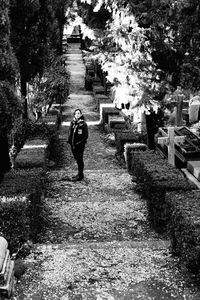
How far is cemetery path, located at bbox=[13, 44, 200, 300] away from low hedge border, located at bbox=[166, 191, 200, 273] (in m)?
0.29

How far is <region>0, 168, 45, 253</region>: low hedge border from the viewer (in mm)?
6332

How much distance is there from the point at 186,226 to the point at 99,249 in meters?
1.52

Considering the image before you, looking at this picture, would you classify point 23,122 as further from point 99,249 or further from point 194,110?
point 99,249

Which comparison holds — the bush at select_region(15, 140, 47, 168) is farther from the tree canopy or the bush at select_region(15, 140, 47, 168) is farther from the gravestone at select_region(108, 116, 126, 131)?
the gravestone at select_region(108, 116, 126, 131)

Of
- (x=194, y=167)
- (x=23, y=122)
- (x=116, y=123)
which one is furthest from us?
(x=116, y=123)

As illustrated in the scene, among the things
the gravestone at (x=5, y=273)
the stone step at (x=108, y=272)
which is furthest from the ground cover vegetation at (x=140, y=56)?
the gravestone at (x=5, y=273)

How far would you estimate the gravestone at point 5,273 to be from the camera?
507cm

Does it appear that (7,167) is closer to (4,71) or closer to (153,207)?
(4,71)

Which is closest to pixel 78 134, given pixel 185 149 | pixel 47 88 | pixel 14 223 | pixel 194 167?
pixel 194 167

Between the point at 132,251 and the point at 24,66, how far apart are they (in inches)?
329

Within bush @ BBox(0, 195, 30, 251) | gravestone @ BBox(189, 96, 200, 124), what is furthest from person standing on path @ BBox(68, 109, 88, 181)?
gravestone @ BBox(189, 96, 200, 124)

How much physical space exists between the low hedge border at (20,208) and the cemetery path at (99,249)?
0.30 m

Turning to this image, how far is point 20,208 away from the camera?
20.9 feet

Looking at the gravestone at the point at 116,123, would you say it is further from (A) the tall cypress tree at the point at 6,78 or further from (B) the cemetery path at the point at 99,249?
(A) the tall cypress tree at the point at 6,78
